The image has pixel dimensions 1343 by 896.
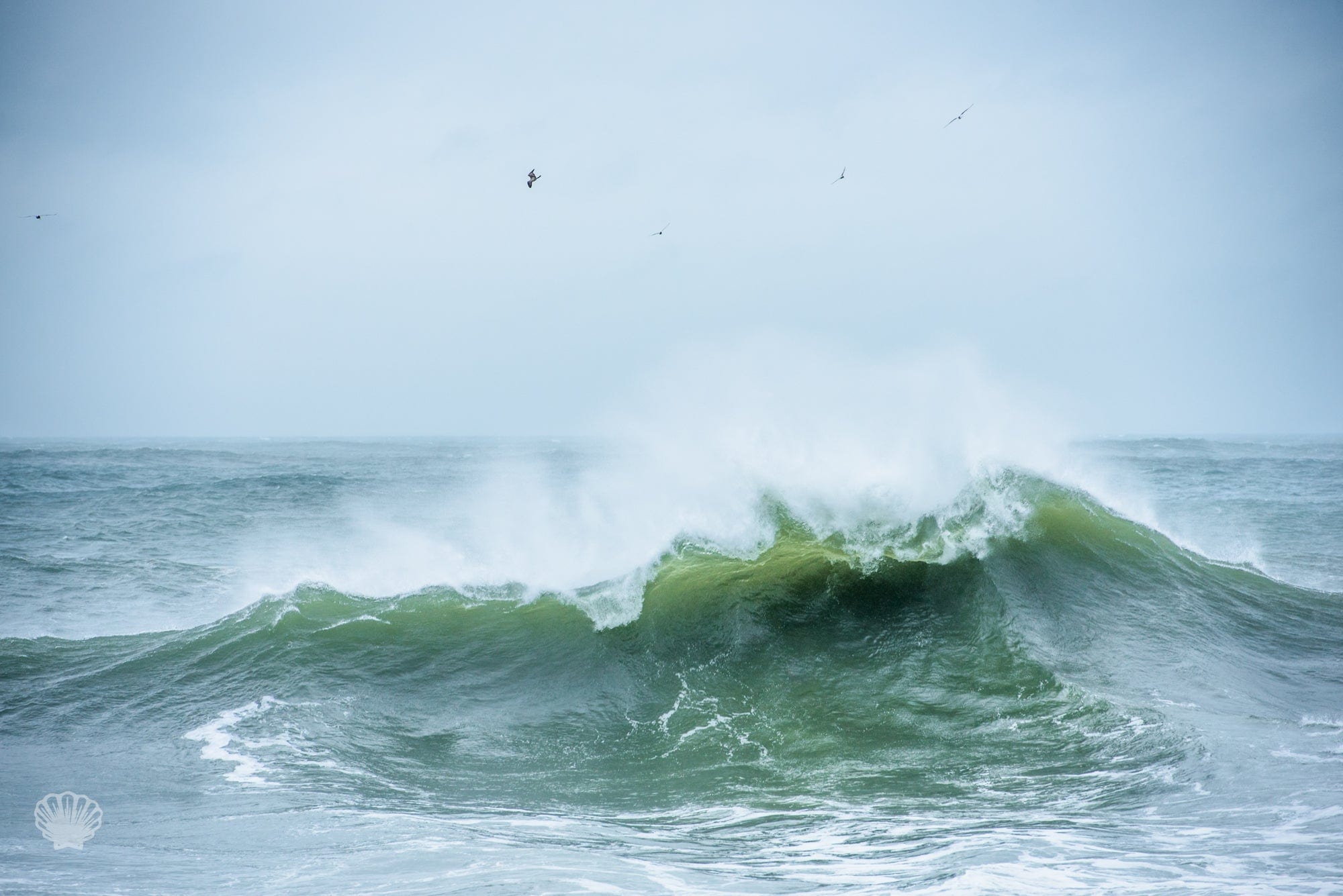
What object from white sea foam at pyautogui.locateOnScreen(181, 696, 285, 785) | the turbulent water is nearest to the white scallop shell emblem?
the turbulent water

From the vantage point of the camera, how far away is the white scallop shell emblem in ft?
19.4

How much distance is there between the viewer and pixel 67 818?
20.9ft

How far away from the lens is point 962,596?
10078 mm

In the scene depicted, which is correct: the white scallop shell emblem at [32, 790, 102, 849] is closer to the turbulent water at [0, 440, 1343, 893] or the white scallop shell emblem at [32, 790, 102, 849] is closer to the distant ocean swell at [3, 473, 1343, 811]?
the turbulent water at [0, 440, 1343, 893]

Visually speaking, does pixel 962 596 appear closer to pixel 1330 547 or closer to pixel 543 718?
pixel 543 718

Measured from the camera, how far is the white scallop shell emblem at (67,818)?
5.93 metres

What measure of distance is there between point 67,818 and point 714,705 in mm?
5406

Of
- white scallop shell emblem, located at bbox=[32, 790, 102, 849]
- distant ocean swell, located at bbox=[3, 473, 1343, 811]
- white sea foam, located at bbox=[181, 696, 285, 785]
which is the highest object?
distant ocean swell, located at bbox=[3, 473, 1343, 811]

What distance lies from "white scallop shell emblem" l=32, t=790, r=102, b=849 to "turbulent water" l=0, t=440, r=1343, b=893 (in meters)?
0.15

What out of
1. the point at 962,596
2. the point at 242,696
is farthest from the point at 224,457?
the point at 962,596

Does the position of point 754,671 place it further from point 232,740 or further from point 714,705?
point 232,740

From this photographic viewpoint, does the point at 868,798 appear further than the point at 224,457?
No

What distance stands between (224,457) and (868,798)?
56050mm

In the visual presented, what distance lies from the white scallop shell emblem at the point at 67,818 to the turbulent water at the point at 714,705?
150 mm
